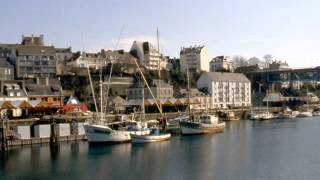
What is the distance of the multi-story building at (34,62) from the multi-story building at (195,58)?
63.6 meters

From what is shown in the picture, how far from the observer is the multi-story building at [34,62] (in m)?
114

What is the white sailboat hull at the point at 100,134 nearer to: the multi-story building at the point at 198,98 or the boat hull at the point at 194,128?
the boat hull at the point at 194,128

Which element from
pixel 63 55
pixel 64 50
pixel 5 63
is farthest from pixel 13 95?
pixel 64 50

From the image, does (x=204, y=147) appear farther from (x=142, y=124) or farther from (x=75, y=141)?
(x=75, y=141)

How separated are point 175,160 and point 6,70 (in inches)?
2677

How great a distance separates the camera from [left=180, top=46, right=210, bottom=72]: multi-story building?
6777 inches

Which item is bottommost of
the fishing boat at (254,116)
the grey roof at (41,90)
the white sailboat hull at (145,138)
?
the white sailboat hull at (145,138)

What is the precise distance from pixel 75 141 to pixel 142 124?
30.9 ft

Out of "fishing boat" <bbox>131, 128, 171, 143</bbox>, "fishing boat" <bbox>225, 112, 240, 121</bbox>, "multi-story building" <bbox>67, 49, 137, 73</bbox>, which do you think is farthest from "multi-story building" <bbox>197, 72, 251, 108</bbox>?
"fishing boat" <bbox>131, 128, 171, 143</bbox>

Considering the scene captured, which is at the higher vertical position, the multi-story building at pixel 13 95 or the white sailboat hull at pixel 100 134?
the multi-story building at pixel 13 95

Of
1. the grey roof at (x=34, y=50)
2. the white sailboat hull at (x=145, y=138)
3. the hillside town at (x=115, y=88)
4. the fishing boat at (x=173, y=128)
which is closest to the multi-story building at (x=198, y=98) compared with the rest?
the hillside town at (x=115, y=88)

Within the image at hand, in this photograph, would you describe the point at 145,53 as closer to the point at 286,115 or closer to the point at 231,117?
the point at 231,117

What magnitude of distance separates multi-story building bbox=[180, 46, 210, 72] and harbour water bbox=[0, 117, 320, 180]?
10335cm

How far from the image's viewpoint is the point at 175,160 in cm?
5056
